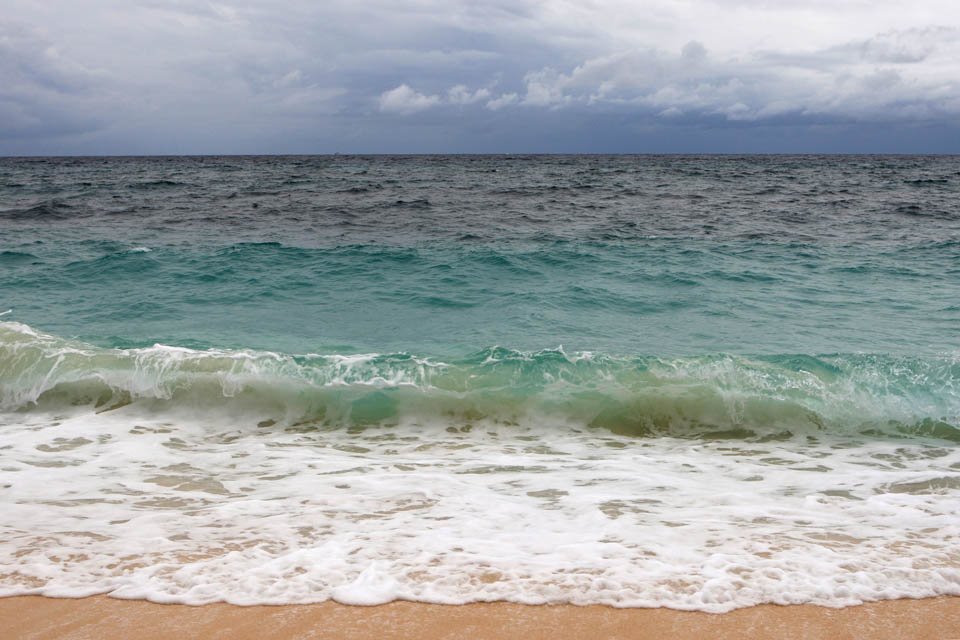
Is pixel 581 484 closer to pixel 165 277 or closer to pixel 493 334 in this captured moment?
pixel 493 334

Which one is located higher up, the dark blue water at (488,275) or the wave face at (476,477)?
the dark blue water at (488,275)

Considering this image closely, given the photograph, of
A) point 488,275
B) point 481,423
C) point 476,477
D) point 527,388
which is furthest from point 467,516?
point 488,275

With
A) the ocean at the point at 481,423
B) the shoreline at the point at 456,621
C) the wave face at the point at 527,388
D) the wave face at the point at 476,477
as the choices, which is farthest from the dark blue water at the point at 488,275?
the shoreline at the point at 456,621

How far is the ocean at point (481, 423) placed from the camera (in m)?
3.88

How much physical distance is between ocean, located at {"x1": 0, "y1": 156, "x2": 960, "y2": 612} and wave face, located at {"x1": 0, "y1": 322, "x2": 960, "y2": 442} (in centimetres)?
3

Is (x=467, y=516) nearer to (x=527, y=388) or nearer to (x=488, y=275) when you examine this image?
(x=527, y=388)

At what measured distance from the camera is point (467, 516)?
466 centimetres

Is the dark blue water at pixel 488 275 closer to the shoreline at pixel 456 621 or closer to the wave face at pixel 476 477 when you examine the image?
the wave face at pixel 476 477

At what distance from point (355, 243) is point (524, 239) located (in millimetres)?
4062

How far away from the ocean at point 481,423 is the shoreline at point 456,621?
3.7 inches

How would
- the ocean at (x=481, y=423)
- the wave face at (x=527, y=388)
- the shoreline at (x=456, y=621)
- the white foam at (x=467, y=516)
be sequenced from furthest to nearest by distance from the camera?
the wave face at (x=527, y=388) < the ocean at (x=481, y=423) < the white foam at (x=467, y=516) < the shoreline at (x=456, y=621)

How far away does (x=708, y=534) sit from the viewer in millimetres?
4320

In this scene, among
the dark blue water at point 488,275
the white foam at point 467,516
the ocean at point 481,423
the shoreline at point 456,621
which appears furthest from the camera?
the dark blue water at point 488,275

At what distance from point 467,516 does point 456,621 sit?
130cm
